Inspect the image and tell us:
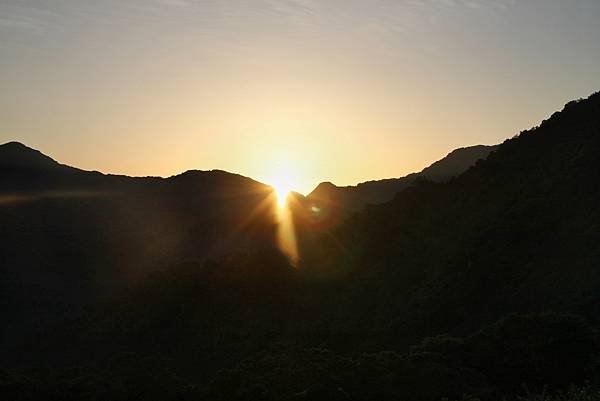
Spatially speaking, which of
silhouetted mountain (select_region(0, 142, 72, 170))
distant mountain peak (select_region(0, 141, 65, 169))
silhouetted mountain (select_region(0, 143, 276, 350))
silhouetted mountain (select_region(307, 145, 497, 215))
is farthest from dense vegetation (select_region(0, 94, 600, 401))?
distant mountain peak (select_region(0, 141, 65, 169))

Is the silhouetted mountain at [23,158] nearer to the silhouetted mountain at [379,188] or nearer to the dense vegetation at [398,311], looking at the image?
the silhouetted mountain at [379,188]

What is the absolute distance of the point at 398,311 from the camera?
42781 millimetres

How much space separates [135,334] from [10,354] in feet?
35.7

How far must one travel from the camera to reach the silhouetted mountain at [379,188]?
14112 centimetres

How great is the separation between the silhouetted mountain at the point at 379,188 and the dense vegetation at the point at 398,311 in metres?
75.5

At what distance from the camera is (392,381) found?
24906mm

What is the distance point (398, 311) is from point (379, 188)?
4177 inches

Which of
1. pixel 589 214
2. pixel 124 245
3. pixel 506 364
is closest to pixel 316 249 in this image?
pixel 589 214

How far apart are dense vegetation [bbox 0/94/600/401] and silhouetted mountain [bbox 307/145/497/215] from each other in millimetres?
75463

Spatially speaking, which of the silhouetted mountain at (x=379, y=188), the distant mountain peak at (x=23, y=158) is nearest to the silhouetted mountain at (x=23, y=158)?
the distant mountain peak at (x=23, y=158)

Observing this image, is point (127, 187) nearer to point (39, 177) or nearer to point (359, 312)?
point (39, 177)

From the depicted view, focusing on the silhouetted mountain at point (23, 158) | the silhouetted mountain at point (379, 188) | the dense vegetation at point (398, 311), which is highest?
the silhouetted mountain at point (23, 158)

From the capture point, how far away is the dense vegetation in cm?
2572

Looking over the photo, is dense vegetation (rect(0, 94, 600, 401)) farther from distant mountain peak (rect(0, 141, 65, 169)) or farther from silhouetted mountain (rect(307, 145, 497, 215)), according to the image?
distant mountain peak (rect(0, 141, 65, 169))
